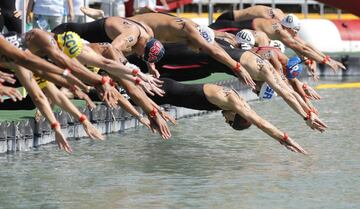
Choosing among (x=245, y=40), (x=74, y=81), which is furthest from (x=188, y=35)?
(x=74, y=81)

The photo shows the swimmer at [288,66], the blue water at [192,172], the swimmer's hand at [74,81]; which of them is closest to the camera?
the swimmer's hand at [74,81]

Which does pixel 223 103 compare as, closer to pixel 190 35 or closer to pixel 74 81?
pixel 190 35

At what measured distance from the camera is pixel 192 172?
14.7 meters

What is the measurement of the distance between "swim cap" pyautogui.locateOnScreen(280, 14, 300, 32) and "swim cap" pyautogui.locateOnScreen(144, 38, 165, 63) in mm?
4707

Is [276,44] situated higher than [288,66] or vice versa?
[288,66]

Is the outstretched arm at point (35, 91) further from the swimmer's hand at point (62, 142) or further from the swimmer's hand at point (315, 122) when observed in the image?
the swimmer's hand at point (315, 122)

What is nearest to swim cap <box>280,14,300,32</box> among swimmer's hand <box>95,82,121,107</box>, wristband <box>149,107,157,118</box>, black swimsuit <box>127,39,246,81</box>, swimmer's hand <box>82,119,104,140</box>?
black swimsuit <box>127,39,246,81</box>

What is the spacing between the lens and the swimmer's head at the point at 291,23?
67.3ft

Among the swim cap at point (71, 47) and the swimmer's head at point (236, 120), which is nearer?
the swim cap at point (71, 47)

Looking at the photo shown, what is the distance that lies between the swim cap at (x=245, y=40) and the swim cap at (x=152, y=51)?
346 cm

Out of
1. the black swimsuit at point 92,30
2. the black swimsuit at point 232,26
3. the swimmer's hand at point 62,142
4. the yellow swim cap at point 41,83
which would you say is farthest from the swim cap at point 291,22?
the swimmer's hand at point 62,142

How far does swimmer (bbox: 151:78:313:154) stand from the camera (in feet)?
51.1

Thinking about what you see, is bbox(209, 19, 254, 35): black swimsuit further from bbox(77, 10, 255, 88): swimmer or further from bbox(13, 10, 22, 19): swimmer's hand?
bbox(77, 10, 255, 88): swimmer

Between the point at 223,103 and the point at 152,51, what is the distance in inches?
36.3
